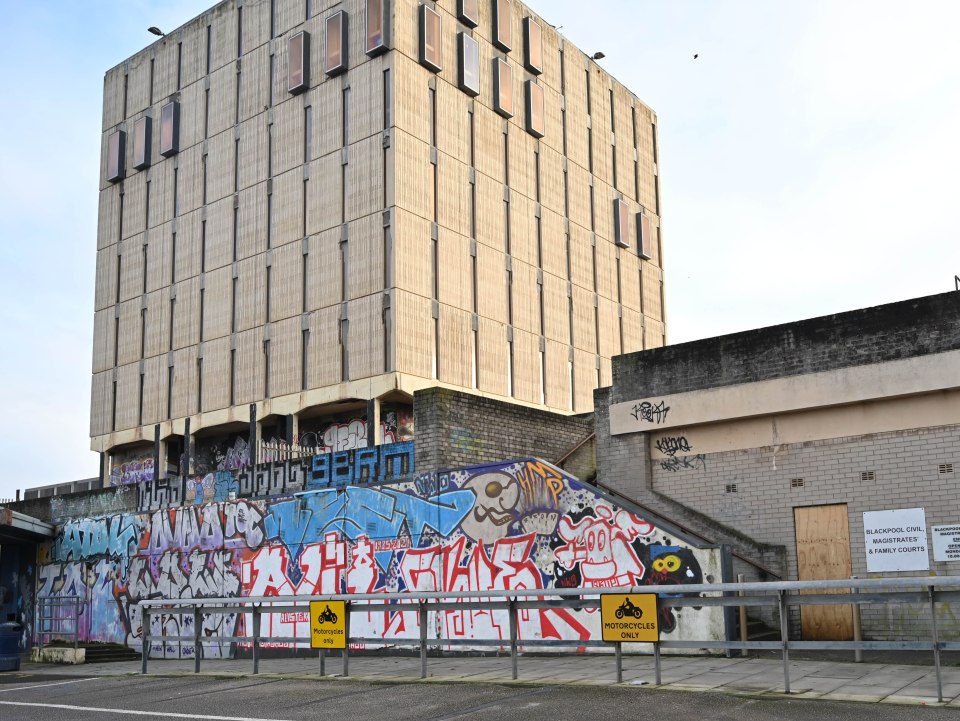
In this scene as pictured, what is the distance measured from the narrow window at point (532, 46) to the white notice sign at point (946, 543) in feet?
107

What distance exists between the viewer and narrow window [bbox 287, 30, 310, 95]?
4031 centimetres

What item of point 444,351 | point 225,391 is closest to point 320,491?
point 444,351

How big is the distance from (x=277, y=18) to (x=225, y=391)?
15.9 metres

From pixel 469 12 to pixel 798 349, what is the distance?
2788cm

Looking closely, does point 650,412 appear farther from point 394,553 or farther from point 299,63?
point 299,63

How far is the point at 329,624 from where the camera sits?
13891 millimetres

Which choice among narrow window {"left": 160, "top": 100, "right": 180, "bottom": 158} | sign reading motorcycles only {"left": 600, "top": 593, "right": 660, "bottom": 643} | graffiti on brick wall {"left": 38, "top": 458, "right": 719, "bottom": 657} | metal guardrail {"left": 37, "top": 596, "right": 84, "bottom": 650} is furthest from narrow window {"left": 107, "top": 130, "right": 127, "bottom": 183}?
sign reading motorcycles only {"left": 600, "top": 593, "right": 660, "bottom": 643}

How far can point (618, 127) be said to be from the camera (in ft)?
161

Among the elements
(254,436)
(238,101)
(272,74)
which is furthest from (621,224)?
(254,436)

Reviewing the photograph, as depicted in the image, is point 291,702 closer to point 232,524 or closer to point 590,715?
point 590,715

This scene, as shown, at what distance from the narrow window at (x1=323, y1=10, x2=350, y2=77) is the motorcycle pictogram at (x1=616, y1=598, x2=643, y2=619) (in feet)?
103

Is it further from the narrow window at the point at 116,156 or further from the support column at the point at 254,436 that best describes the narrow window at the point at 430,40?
the narrow window at the point at 116,156

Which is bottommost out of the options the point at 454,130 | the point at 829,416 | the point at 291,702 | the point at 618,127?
the point at 291,702

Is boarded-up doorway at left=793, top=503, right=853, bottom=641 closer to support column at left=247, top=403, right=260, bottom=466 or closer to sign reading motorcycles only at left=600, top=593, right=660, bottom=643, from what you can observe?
sign reading motorcycles only at left=600, top=593, right=660, bottom=643
